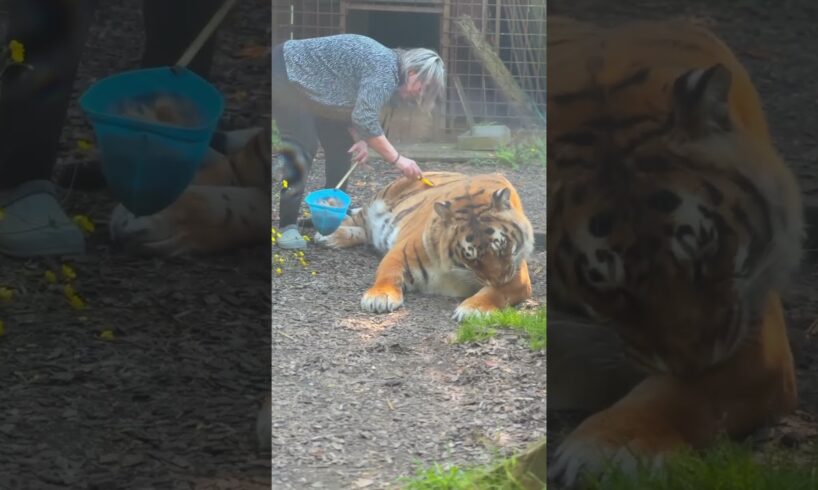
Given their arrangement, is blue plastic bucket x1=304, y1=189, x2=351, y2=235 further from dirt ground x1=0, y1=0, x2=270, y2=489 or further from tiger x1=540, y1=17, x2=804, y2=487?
tiger x1=540, y1=17, x2=804, y2=487

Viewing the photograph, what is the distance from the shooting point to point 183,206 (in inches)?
153

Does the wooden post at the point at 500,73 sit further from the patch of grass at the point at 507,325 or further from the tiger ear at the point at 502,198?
the patch of grass at the point at 507,325

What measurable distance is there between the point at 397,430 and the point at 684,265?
1173mm

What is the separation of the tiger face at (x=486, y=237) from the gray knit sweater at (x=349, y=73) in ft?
1.36

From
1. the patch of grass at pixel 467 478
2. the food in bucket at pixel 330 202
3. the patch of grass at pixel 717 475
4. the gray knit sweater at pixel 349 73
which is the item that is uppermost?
the gray knit sweater at pixel 349 73

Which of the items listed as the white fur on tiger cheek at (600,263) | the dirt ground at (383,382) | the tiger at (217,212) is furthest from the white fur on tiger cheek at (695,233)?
the tiger at (217,212)

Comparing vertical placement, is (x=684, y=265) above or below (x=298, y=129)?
below

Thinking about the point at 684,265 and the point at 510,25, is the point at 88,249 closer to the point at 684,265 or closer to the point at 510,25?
the point at 510,25

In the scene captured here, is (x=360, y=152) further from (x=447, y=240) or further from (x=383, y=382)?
(x=383, y=382)

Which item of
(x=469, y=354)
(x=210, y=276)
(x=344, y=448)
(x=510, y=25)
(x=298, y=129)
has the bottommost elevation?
(x=344, y=448)

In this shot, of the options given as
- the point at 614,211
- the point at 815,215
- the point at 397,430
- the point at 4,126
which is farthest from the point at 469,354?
the point at 4,126

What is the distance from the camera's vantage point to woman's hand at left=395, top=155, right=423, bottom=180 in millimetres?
4039

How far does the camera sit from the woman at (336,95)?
13.0ft

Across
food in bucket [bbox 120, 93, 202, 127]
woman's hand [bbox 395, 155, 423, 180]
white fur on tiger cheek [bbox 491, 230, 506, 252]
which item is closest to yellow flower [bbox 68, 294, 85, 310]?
food in bucket [bbox 120, 93, 202, 127]
